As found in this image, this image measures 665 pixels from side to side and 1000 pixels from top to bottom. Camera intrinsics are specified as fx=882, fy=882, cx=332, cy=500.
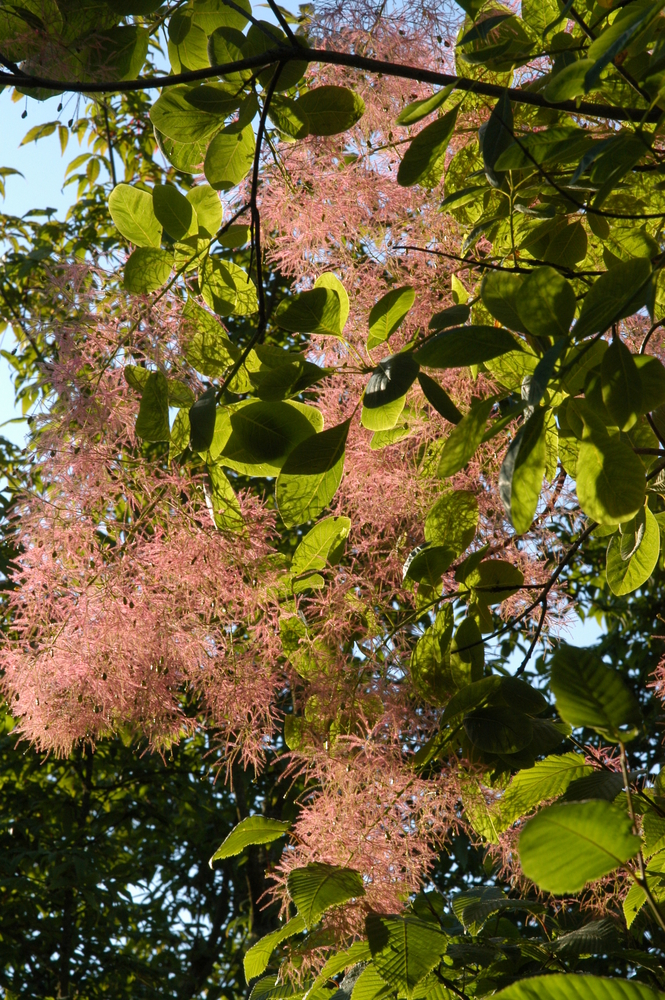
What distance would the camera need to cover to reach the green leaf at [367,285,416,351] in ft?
2.68

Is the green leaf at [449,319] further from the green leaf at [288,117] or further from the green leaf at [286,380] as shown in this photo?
the green leaf at [288,117]

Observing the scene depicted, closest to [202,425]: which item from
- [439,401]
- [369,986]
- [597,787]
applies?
[439,401]

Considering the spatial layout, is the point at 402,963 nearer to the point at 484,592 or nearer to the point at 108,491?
the point at 484,592

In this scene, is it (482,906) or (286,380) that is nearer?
(286,380)

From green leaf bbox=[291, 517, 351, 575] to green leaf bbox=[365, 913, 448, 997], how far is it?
36 cm

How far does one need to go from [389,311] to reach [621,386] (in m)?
0.30

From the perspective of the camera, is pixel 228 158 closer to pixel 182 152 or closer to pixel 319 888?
pixel 182 152

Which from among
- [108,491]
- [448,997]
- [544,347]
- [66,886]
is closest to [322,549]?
[108,491]

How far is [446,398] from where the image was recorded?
78 cm

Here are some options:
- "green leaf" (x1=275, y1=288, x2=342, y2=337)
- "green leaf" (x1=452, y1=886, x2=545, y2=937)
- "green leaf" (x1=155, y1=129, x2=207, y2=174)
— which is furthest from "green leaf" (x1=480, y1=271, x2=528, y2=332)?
"green leaf" (x1=452, y1=886, x2=545, y2=937)

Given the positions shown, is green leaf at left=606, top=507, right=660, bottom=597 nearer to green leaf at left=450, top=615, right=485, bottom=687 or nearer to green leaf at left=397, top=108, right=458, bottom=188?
green leaf at left=450, top=615, right=485, bottom=687

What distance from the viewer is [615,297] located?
575 millimetres

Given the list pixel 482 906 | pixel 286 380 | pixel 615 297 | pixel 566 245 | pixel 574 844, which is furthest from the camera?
pixel 482 906

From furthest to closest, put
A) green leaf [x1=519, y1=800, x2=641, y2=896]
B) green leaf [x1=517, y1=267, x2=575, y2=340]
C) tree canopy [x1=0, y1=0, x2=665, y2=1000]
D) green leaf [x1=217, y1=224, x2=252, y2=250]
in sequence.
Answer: green leaf [x1=217, y1=224, x2=252, y2=250] < tree canopy [x1=0, y1=0, x2=665, y2=1000] < green leaf [x1=517, y1=267, x2=575, y2=340] < green leaf [x1=519, y1=800, x2=641, y2=896]
